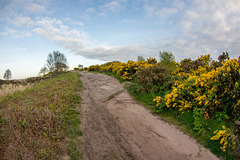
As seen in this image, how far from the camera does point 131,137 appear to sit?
4.20 meters

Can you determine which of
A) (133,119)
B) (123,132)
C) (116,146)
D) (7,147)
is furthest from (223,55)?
(7,147)

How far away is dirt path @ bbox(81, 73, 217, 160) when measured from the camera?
3.52m

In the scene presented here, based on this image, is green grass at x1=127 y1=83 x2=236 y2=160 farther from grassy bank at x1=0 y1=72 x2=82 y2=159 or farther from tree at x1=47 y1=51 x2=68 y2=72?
tree at x1=47 y1=51 x2=68 y2=72

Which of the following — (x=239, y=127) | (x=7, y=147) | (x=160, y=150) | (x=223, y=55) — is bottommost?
(x=160, y=150)

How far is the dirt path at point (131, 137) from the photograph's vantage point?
11.6 ft

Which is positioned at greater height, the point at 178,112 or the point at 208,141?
the point at 178,112

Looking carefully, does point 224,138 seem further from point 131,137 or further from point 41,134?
point 41,134

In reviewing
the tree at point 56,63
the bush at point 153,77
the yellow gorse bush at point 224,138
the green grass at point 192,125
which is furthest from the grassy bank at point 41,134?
the tree at point 56,63

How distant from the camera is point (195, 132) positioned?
4188mm

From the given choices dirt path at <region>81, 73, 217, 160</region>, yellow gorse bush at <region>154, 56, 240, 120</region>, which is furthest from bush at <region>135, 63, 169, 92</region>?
yellow gorse bush at <region>154, 56, 240, 120</region>

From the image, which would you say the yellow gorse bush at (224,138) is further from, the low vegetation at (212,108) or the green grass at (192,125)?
the green grass at (192,125)

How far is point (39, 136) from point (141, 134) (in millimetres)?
2895

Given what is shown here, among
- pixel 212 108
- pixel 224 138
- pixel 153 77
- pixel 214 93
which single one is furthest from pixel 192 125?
pixel 153 77

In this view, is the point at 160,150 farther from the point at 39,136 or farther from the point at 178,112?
the point at 39,136
